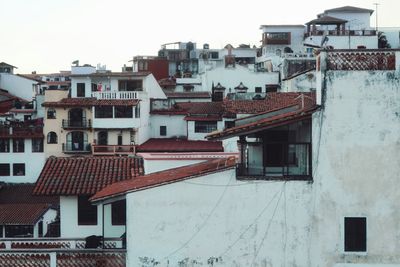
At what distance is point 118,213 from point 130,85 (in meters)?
32.5

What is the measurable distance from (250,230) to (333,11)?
202 feet

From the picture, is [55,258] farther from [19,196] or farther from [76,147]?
[76,147]

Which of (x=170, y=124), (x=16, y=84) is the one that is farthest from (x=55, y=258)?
(x=16, y=84)

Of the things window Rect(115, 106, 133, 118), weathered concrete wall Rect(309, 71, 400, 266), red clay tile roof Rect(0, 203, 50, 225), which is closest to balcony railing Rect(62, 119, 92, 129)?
window Rect(115, 106, 133, 118)

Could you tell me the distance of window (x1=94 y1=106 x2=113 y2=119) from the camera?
51438mm

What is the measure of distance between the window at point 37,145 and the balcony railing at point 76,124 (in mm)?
2883

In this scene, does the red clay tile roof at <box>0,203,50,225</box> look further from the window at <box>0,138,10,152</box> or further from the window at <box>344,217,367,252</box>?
the window at <box>344,217,367,252</box>

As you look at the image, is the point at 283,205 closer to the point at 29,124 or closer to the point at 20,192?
the point at 20,192

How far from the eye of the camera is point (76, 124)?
171ft

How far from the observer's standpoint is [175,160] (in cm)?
2284

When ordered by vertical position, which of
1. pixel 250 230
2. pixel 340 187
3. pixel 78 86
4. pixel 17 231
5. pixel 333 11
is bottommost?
pixel 17 231

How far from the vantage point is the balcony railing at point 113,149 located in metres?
50.5

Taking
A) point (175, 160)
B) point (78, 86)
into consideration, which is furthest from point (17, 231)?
point (78, 86)

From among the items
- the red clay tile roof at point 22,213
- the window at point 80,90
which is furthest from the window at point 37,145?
the red clay tile roof at point 22,213
